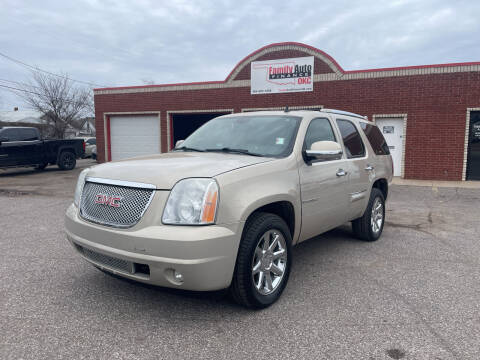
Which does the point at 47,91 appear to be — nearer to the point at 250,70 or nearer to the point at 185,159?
the point at 250,70

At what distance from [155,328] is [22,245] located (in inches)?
128

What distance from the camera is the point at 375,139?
5.79 metres

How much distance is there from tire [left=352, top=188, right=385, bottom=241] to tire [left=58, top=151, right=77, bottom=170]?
14.8 metres

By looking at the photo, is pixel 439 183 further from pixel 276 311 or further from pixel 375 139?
pixel 276 311

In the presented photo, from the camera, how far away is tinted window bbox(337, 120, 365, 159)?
4.82 m

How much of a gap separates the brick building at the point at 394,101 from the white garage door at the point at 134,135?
0.54 meters

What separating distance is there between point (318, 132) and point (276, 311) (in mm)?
2071

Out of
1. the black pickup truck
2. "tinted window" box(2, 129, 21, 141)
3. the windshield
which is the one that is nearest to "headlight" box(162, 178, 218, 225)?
the windshield

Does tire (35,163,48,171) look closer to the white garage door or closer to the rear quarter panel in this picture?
the rear quarter panel

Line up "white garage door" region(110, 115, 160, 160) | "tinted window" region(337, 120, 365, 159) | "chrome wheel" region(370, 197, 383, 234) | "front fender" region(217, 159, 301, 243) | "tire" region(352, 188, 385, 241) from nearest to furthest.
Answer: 1. "front fender" region(217, 159, 301, 243)
2. "tinted window" region(337, 120, 365, 159)
3. "tire" region(352, 188, 385, 241)
4. "chrome wheel" region(370, 197, 383, 234)
5. "white garage door" region(110, 115, 160, 160)

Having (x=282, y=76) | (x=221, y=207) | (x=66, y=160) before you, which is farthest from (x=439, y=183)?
(x=66, y=160)

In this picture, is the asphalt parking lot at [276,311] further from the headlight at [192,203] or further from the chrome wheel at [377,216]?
the headlight at [192,203]

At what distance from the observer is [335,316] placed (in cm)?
316

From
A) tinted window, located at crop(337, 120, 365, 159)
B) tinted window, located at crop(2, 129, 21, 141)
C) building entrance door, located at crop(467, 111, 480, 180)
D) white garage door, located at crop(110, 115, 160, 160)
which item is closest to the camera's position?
tinted window, located at crop(337, 120, 365, 159)
